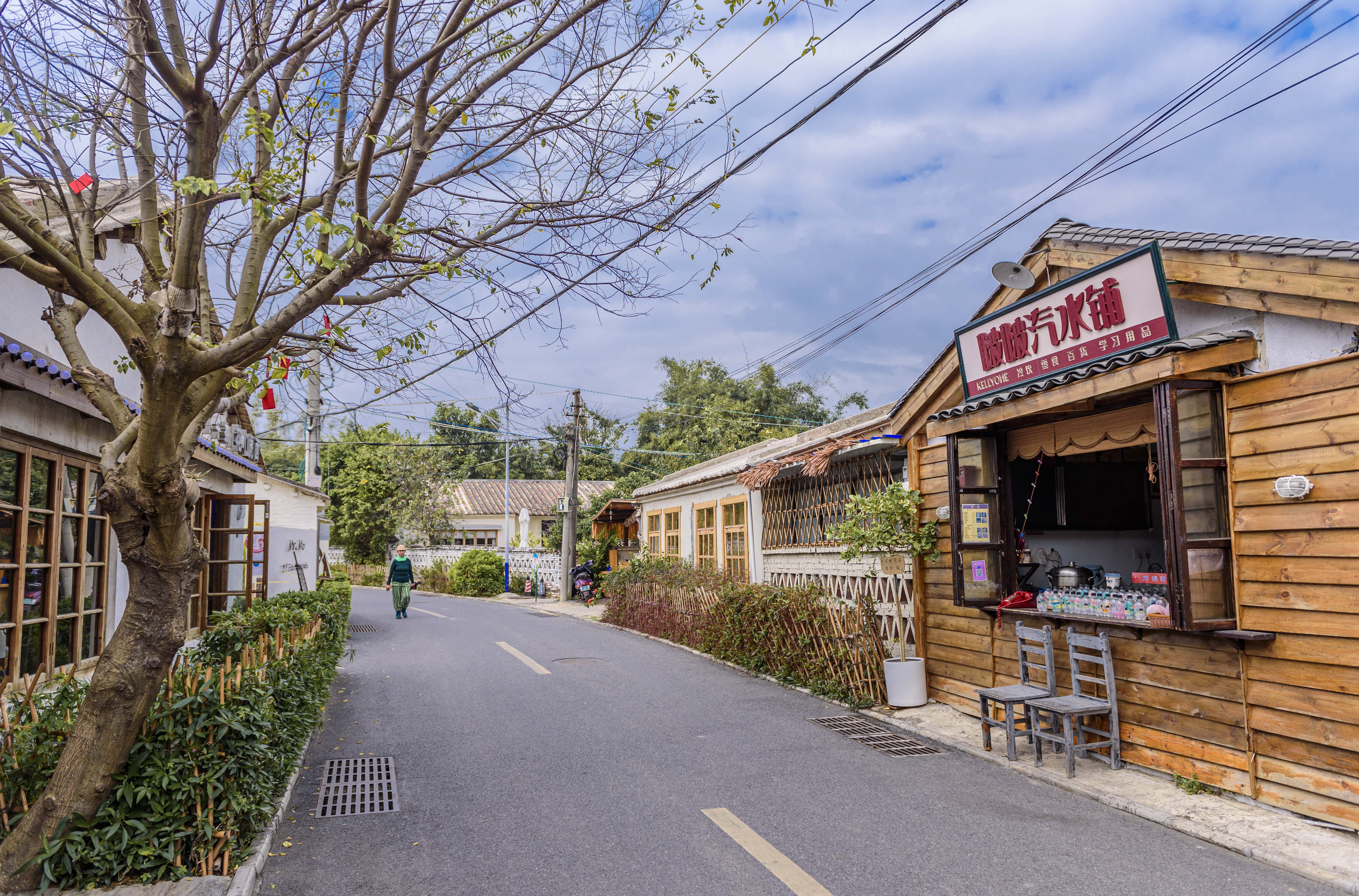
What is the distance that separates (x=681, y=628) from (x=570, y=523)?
1050 centimetres

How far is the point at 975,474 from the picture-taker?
8.66 m

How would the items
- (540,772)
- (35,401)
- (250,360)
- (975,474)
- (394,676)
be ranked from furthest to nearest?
(394,676) < (975,474) < (35,401) < (540,772) < (250,360)

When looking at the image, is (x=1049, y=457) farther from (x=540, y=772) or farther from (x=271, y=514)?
(x=271, y=514)

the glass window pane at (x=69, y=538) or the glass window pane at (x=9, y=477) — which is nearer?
the glass window pane at (x=9, y=477)

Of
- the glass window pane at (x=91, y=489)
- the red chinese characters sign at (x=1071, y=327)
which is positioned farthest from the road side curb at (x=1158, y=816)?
the glass window pane at (x=91, y=489)

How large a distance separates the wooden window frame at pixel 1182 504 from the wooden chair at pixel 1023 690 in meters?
1.38

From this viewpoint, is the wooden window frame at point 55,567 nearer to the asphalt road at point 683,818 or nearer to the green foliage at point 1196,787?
the asphalt road at point 683,818

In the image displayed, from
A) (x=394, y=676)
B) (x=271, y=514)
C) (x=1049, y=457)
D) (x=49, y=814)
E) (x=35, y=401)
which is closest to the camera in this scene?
(x=49, y=814)

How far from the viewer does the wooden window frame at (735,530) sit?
16.0 m

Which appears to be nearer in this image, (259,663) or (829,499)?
(259,663)

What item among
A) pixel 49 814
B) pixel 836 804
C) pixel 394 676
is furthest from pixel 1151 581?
pixel 394 676

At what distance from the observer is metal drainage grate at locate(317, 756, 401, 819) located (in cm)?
580

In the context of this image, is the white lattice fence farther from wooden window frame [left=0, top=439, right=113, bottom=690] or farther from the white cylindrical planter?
wooden window frame [left=0, top=439, right=113, bottom=690]

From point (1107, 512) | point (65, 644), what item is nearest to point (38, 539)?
point (65, 644)
